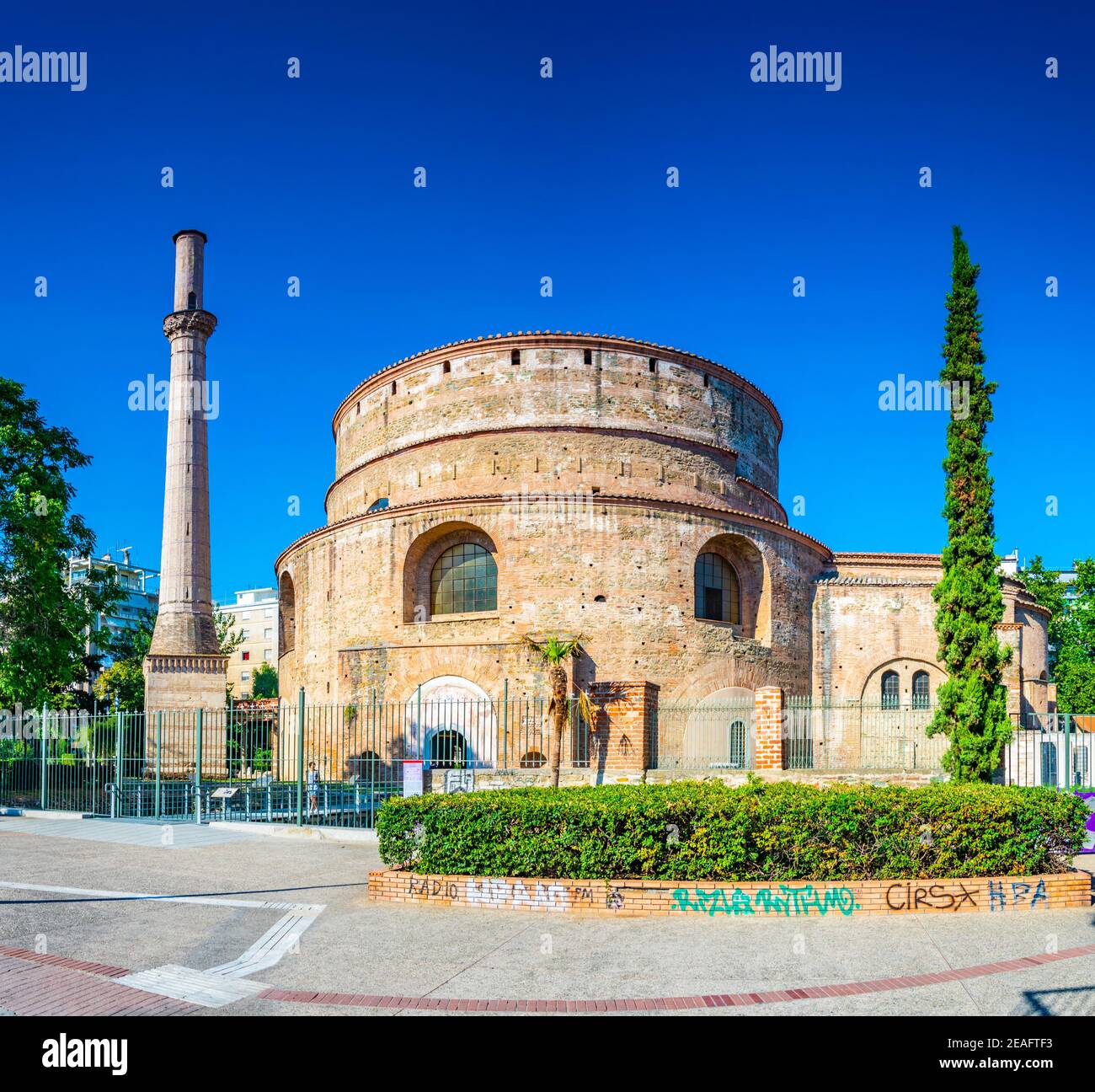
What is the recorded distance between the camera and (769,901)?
9.28 m

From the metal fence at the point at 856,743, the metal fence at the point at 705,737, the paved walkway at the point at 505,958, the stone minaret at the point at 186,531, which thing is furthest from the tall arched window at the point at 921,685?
the paved walkway at the point at 505,958

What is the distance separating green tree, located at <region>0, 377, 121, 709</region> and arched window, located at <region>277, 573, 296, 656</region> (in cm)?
694

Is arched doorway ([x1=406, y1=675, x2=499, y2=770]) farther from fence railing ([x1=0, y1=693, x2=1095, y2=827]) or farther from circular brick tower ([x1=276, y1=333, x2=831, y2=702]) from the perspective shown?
circular brick tower ([x1=276, y1=333, x2=831, y2=702])

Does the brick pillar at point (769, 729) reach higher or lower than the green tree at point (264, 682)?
higher

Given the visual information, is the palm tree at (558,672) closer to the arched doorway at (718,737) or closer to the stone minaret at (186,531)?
the arched doorway at (718,737)

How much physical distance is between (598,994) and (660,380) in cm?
2466

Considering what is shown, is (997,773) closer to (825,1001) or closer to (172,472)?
(825,1001)

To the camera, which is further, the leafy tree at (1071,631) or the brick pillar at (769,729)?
the leafy tree at (1071,631)

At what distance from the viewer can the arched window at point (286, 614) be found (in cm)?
3206

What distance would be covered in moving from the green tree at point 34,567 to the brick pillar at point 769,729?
16100 mm

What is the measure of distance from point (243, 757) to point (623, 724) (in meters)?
7.02
